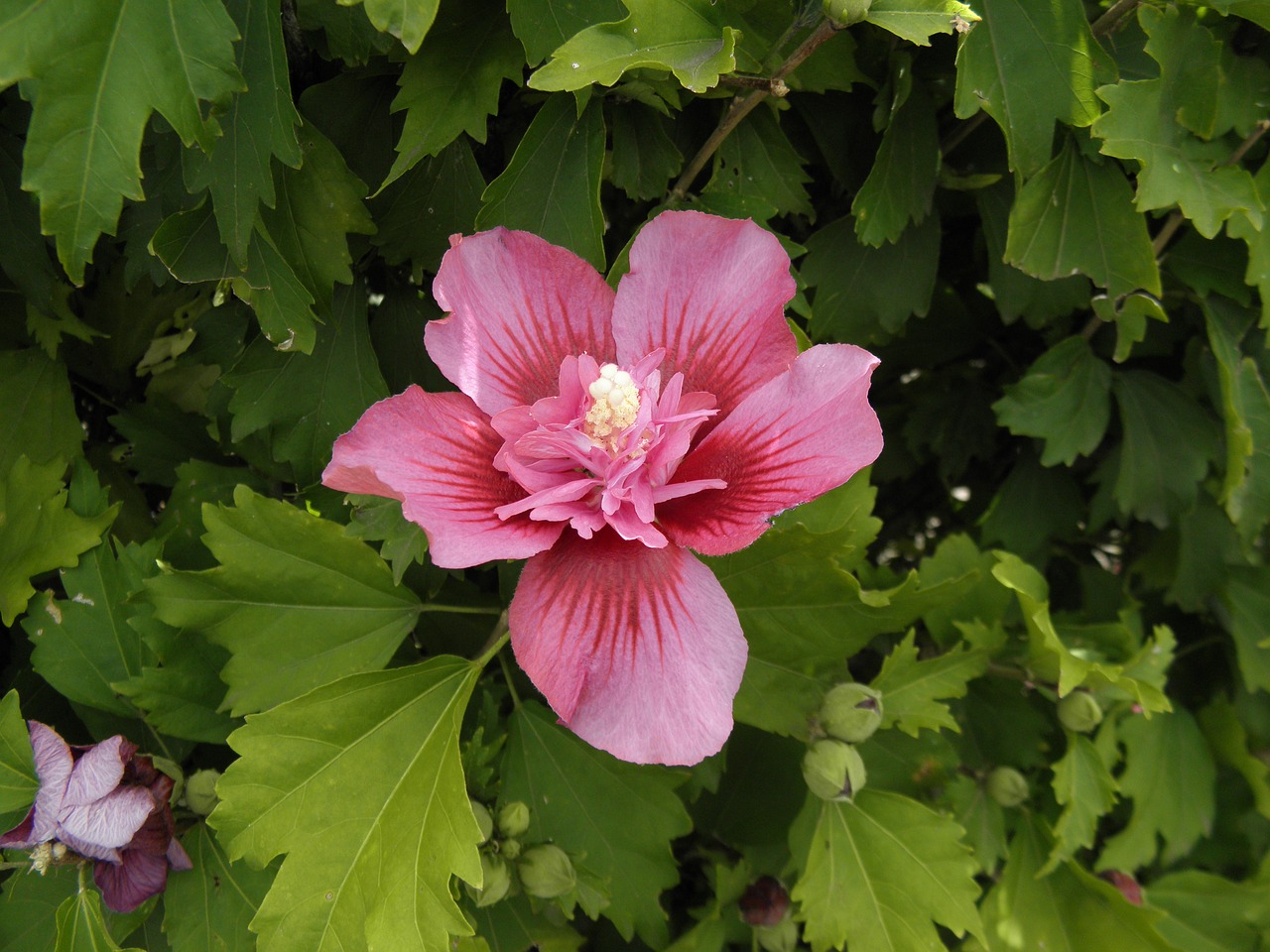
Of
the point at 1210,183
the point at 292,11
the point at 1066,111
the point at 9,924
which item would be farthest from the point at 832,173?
the point at 9,924

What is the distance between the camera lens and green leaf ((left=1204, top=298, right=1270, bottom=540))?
1.24m

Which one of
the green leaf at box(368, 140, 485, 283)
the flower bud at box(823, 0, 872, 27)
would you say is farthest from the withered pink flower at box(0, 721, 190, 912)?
the flower bud at box(823, 0, 872, 27)

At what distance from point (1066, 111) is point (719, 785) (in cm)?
94

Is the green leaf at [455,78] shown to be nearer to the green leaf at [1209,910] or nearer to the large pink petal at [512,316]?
the large pink petal at [512,316]

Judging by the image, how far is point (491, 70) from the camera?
34.6 inches

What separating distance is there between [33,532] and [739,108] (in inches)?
32.5

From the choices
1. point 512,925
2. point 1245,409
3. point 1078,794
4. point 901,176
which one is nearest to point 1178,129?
point 901,176

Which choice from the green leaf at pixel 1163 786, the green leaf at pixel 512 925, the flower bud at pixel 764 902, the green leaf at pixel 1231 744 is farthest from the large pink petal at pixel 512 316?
the green leaf at pixel 1231 744

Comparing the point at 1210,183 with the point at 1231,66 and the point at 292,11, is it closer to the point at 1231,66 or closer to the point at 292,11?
the point at 1231,66

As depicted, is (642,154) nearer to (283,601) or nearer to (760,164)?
(760,164)

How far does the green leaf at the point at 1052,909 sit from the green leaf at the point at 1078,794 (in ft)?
0.20

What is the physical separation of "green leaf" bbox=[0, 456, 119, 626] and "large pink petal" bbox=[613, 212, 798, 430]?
2.00 feet

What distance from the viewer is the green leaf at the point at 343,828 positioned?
2.63ft

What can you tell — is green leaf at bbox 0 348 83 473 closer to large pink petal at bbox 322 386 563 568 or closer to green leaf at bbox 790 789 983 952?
large pink petal at bbox 322 386 563 568
